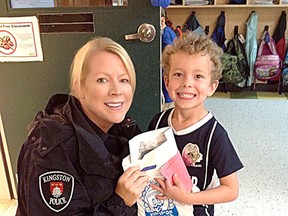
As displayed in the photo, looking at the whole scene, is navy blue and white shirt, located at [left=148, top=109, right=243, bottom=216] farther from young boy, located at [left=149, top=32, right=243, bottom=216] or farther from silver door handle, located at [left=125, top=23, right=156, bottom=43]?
silver door handle, located at [left=125, top=23, right=156, bottom=43]

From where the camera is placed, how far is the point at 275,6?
399 centimetres

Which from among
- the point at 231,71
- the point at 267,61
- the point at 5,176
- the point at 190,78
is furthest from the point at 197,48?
the point at 267,61

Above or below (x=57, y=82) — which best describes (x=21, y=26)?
above

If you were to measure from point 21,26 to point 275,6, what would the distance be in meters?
3.19

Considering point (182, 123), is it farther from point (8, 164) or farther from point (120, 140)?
point (8, 164)

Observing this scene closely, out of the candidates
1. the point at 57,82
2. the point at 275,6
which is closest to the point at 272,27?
the point at 275,6

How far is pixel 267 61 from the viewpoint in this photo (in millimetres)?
4051

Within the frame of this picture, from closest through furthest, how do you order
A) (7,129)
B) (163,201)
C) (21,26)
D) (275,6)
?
(163,201), (21,26), (7,129), (275,6)

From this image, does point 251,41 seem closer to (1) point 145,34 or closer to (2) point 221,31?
(2) point 221,31

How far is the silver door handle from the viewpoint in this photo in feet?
5.76

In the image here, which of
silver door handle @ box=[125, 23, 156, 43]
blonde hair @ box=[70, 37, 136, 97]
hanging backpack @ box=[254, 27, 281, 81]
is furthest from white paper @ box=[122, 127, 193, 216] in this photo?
hanging backpack @ box=[254, 27, 281, 81]

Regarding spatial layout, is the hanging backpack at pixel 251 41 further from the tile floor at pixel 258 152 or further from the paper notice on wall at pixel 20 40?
the paper notice on wall at pixel 20 40

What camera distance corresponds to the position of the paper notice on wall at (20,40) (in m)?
1.85

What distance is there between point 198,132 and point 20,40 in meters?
1.23
